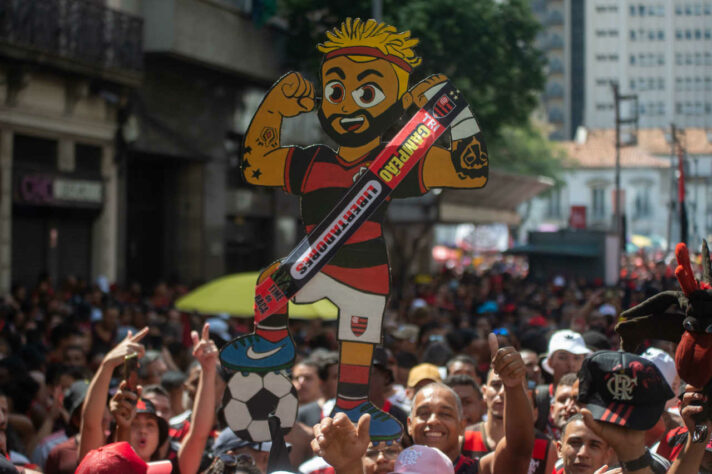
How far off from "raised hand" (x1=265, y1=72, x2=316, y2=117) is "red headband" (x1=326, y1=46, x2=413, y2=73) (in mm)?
197

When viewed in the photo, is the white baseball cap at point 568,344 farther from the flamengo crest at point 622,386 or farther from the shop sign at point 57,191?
the shop sign at point 57,191

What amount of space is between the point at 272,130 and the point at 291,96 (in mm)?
197

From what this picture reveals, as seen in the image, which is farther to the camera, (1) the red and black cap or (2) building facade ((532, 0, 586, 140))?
(2) building facade ((532, 0, 586, 140))

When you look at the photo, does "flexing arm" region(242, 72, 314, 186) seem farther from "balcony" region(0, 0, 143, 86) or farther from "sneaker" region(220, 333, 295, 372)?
"balcony" region(0, 0, 143, 86)

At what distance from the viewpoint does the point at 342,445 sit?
369 centimetres

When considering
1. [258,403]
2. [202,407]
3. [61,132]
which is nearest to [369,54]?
[258,403]

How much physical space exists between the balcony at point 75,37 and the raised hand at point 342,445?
13.0m

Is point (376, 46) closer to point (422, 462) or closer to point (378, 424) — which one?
point (378, 424)

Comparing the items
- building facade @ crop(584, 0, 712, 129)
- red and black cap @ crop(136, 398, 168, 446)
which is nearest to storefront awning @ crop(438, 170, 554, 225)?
building facade @ crop(584, 0, 712, 129)

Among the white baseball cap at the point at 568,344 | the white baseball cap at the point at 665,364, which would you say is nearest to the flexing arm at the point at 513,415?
the white baseball cap at the point at 665,364

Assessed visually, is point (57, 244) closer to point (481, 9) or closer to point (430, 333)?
point (430, 333)

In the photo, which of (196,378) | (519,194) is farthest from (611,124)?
(196,378)

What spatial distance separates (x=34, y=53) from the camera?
51.6 feet

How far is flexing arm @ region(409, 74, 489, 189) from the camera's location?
4.73 metres
